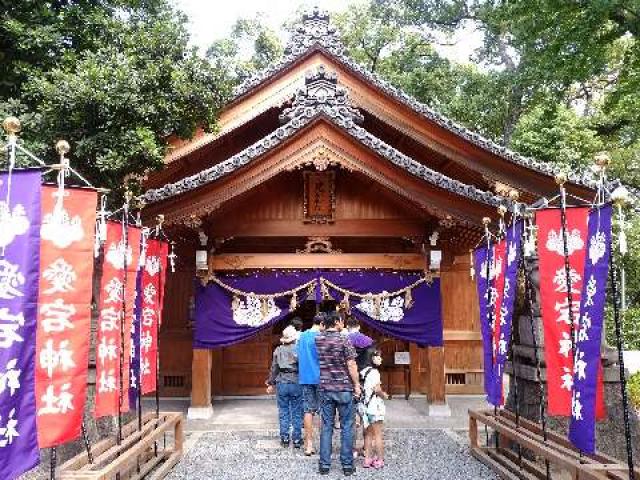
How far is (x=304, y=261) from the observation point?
10188 millimetres

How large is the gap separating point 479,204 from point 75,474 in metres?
7.53

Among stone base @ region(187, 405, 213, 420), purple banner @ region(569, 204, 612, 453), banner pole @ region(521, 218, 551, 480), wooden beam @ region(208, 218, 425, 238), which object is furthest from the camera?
wooden beam @ region(208, 218, 425, 238)

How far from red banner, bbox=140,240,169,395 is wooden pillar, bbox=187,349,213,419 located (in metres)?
2.60

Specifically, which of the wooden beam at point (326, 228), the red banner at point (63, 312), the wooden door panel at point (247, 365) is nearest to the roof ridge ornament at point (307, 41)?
the wooden beam at point (326, 228)

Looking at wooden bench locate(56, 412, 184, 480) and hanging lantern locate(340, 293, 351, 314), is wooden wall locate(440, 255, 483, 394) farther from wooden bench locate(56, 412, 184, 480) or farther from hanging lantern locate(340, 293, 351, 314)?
wooden bench locate(56, 412, 184, 480)

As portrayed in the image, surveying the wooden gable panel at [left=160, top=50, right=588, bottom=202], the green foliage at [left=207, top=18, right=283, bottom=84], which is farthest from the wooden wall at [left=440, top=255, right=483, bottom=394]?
the green foliage at [left=207, top=18, right=283, bottom=84]

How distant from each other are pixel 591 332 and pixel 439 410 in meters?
6.21

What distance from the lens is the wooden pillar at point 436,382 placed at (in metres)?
10.2

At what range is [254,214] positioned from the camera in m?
10.4

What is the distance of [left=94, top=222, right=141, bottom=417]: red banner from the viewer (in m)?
5.80

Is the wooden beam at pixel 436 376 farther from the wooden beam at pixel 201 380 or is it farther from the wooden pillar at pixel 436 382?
the wooden beam at pixel 201 380

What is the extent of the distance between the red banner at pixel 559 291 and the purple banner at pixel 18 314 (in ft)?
15.0

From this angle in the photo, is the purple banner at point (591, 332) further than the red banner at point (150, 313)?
No

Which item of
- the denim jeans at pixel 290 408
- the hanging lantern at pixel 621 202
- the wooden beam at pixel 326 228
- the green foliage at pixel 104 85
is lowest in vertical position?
the denim jeans at pixel 290 408
